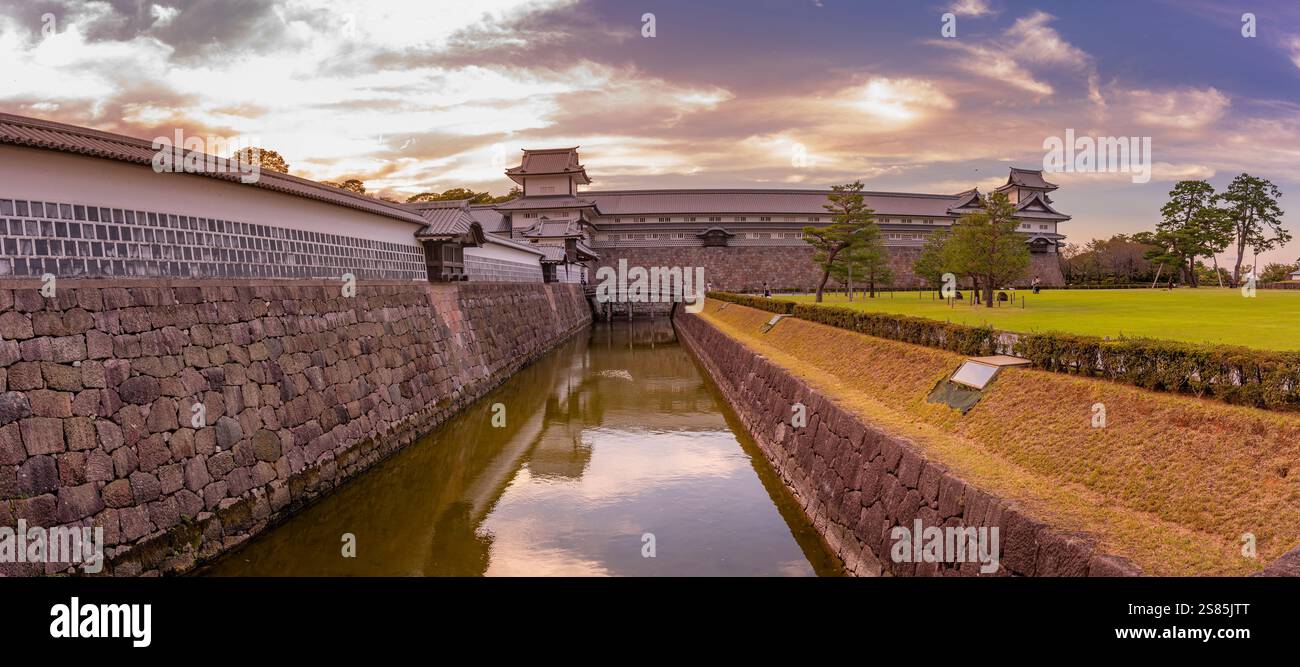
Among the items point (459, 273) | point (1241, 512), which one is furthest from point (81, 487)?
point (459, 273)

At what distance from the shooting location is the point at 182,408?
821 centimetres

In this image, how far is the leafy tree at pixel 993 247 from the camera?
90.7 ft

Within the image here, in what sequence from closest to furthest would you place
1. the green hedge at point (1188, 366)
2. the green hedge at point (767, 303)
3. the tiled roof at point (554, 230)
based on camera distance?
the green hedge at point (1188, 366), the green hedge at point (767, 303), the tiled roof at point (554, 230)

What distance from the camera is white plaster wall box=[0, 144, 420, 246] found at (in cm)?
757

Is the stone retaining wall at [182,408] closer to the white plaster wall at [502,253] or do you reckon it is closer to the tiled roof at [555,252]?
the white plaster wall at [502,253]

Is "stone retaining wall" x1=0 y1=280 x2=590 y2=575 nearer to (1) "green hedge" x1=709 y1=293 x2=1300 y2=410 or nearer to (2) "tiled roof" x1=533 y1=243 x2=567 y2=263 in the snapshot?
(1) "green hedge" x1=709 y1=293 x2=1300 y2=410

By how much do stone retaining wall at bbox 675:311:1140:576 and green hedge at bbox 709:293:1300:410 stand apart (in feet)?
8.05

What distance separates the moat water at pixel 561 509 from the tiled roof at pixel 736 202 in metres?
47.5

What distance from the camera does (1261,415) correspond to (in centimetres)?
575

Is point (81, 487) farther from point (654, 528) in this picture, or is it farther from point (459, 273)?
point (459, 273)

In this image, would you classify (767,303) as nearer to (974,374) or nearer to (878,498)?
(974,374)

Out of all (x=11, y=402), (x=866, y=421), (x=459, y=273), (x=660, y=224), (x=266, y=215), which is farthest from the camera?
(x=660, y=224)

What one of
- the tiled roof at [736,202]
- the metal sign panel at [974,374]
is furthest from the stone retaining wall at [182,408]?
the tiled roof at [736,202]

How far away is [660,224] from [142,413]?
2249 inches
